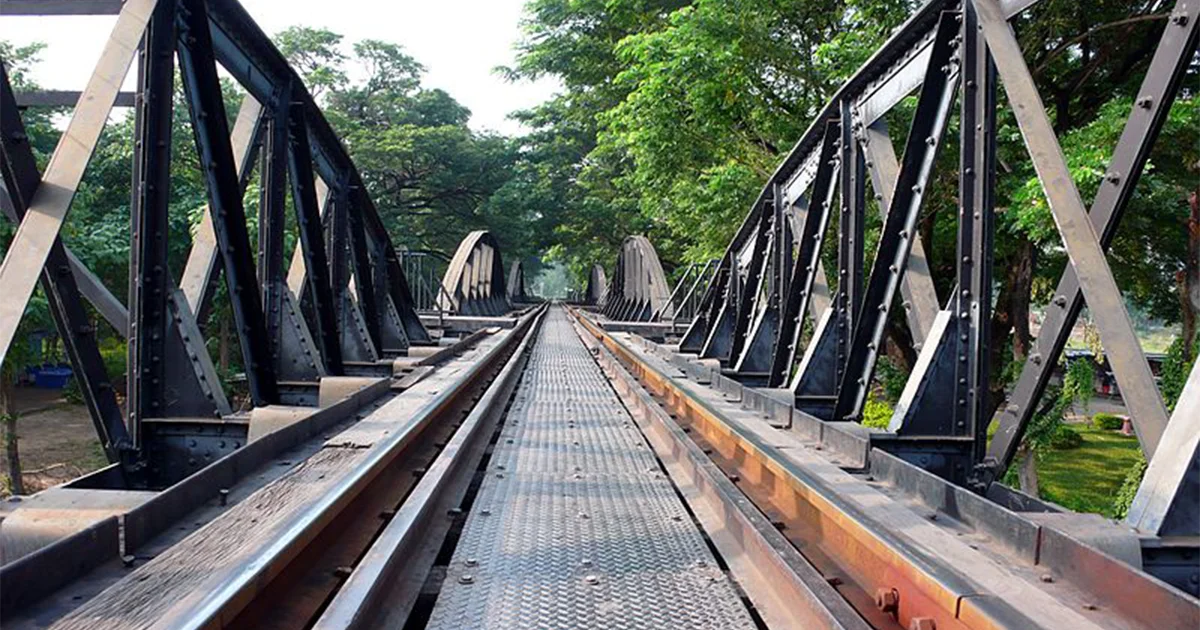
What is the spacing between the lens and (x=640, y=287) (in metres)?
22.0

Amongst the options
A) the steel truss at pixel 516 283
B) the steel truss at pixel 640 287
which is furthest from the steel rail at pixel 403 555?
the steel truss at pixel 516 283

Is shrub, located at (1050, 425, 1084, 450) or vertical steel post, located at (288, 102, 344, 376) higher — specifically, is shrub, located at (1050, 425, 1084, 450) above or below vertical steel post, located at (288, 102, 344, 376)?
below

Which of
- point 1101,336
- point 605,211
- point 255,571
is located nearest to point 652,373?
point 1101,336

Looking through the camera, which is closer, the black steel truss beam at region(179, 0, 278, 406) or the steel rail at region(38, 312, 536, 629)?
the steel rail at region(38, 312, 536, 629)

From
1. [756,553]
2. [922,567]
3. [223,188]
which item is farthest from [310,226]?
[922,567]

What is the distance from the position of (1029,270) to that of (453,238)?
3754cm

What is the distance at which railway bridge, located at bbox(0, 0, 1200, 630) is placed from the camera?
2.63 m

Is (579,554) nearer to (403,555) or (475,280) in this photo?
(403,555)

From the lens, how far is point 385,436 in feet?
15.5

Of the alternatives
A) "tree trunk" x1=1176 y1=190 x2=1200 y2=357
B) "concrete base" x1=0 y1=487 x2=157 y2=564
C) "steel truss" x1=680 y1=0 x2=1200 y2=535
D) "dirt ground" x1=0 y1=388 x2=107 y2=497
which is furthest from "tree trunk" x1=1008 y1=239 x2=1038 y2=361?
"dirt ground" x1=0 y1=388 x2=107 y2=497

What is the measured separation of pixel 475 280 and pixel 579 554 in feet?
71.1

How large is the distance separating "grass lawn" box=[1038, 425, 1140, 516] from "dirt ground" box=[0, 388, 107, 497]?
73.6 feet

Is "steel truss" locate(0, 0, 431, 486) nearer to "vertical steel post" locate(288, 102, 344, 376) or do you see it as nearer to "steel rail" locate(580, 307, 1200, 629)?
"vertical steel post" locate(288, 102, 344, 376)

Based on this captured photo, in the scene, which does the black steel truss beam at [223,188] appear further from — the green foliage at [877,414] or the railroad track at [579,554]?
the green foliage at [877,414]
